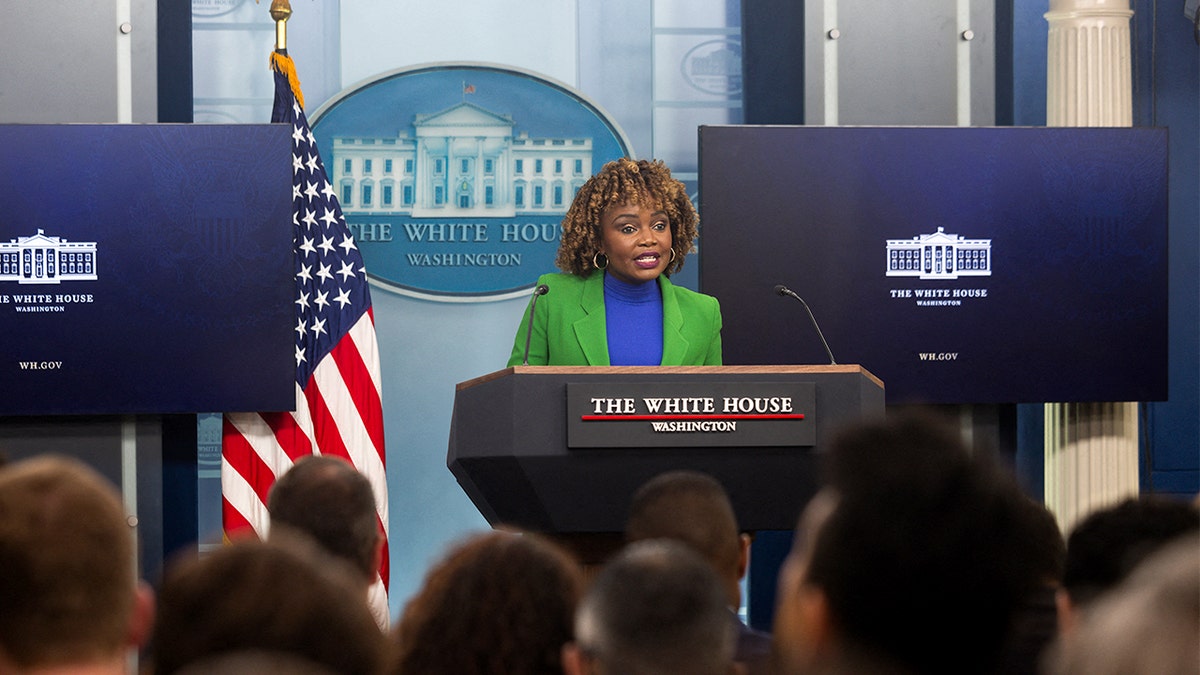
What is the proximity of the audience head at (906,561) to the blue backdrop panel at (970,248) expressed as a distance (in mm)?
3925

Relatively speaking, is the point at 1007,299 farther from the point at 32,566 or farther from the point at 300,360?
the point at 32,566

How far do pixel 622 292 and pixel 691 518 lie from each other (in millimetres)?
1994

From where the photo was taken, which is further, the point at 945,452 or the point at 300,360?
the point at 300,360

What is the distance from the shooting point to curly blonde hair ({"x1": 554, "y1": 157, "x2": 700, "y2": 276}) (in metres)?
4.58

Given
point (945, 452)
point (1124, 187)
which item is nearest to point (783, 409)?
point (945, 452)

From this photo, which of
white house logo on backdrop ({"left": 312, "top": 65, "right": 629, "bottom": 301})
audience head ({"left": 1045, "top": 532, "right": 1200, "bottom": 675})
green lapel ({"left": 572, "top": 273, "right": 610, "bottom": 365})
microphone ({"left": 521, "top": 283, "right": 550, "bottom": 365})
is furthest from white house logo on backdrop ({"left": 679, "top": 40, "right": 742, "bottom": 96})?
audience head ({"left": 1045, "top": 532, "right": 1200, "bottom": 675})

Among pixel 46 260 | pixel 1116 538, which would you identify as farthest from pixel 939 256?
pixel 1116 538

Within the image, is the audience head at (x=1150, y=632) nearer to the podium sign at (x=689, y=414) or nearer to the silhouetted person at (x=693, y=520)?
the silhouetted person at (x=693, y=520)

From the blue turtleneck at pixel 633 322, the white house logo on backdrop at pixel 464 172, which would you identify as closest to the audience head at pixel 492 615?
the blue turtleneck at pixel 633 322

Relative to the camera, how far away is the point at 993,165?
548 cm

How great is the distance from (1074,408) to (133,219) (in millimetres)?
3664

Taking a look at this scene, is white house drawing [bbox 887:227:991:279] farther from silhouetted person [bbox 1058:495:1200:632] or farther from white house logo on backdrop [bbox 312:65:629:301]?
silhouetted person [bbox 1058:495:1200:632]

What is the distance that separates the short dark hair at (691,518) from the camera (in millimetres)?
2600

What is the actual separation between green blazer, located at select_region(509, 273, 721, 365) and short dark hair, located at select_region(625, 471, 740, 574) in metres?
1.68
